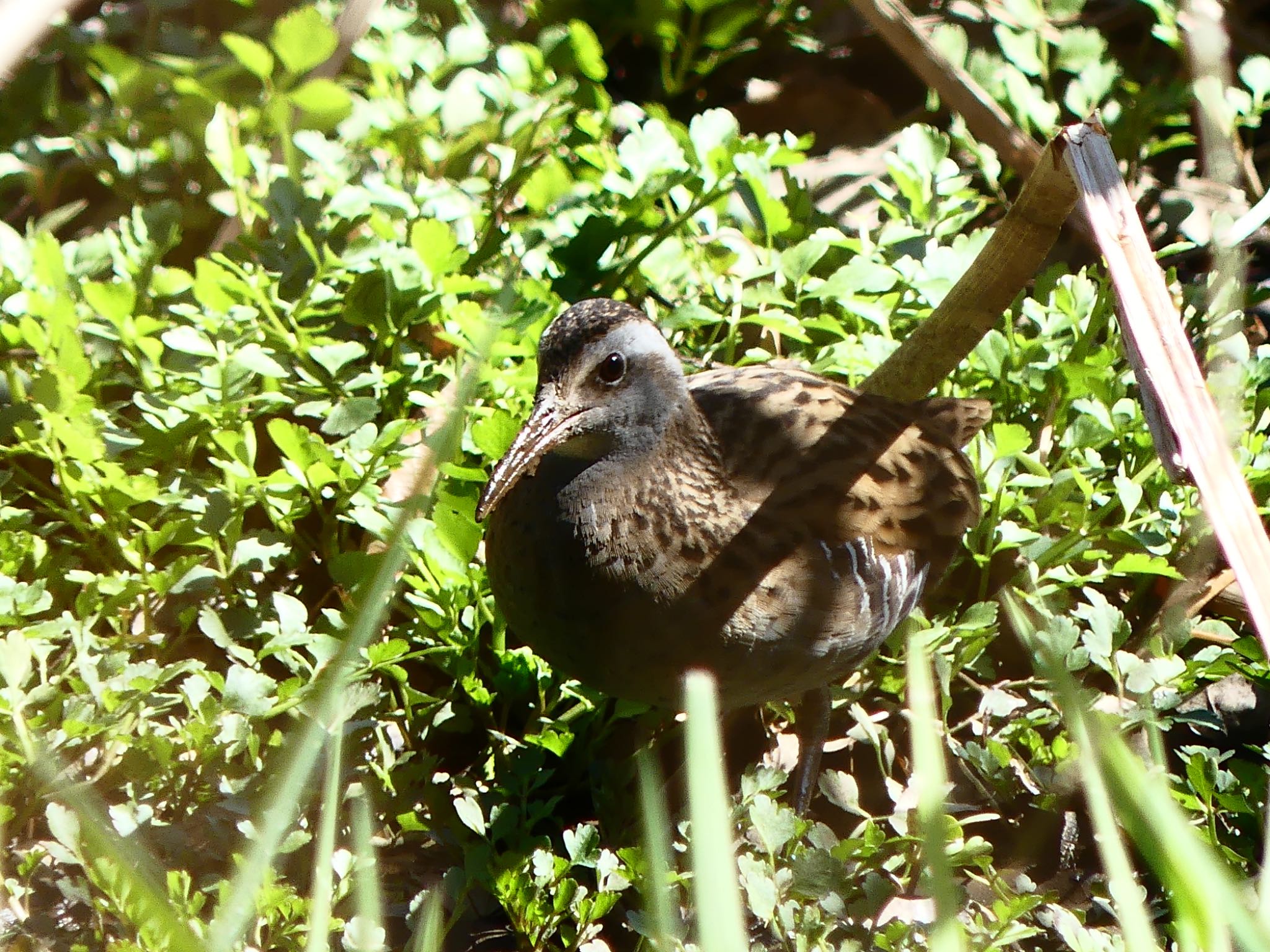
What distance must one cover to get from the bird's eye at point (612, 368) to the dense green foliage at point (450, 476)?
0.27 m

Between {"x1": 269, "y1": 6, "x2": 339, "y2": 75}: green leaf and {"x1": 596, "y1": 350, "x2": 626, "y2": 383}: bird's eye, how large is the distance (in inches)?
49.9

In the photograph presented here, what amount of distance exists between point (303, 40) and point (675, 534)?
1677 mm

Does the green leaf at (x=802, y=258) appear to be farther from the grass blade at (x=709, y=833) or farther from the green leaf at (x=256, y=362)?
the grass blade at (x=709, y=833)

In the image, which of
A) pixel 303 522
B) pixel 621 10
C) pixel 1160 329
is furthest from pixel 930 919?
pixel 621 10

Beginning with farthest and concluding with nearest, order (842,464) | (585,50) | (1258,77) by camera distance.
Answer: (585,50)
(1258,77)
(842,464)

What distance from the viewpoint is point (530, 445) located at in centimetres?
264

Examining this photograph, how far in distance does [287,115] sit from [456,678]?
5.34 feet

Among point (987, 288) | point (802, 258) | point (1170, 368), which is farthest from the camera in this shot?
point (802, 258)

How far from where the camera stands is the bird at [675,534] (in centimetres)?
265

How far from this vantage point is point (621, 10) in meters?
4.59

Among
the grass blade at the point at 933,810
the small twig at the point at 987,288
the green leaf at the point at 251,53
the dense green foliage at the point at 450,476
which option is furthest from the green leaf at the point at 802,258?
the grass blade at the point at 933,810

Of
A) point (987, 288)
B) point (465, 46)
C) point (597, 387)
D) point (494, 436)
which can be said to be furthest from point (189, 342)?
point (987, 288)

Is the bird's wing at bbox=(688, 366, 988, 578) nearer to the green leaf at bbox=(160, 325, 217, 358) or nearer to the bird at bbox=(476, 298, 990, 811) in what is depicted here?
the bird at bbox=(476, 298, 990, 811)

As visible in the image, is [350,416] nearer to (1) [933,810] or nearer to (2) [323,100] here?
(2) [323,100]
